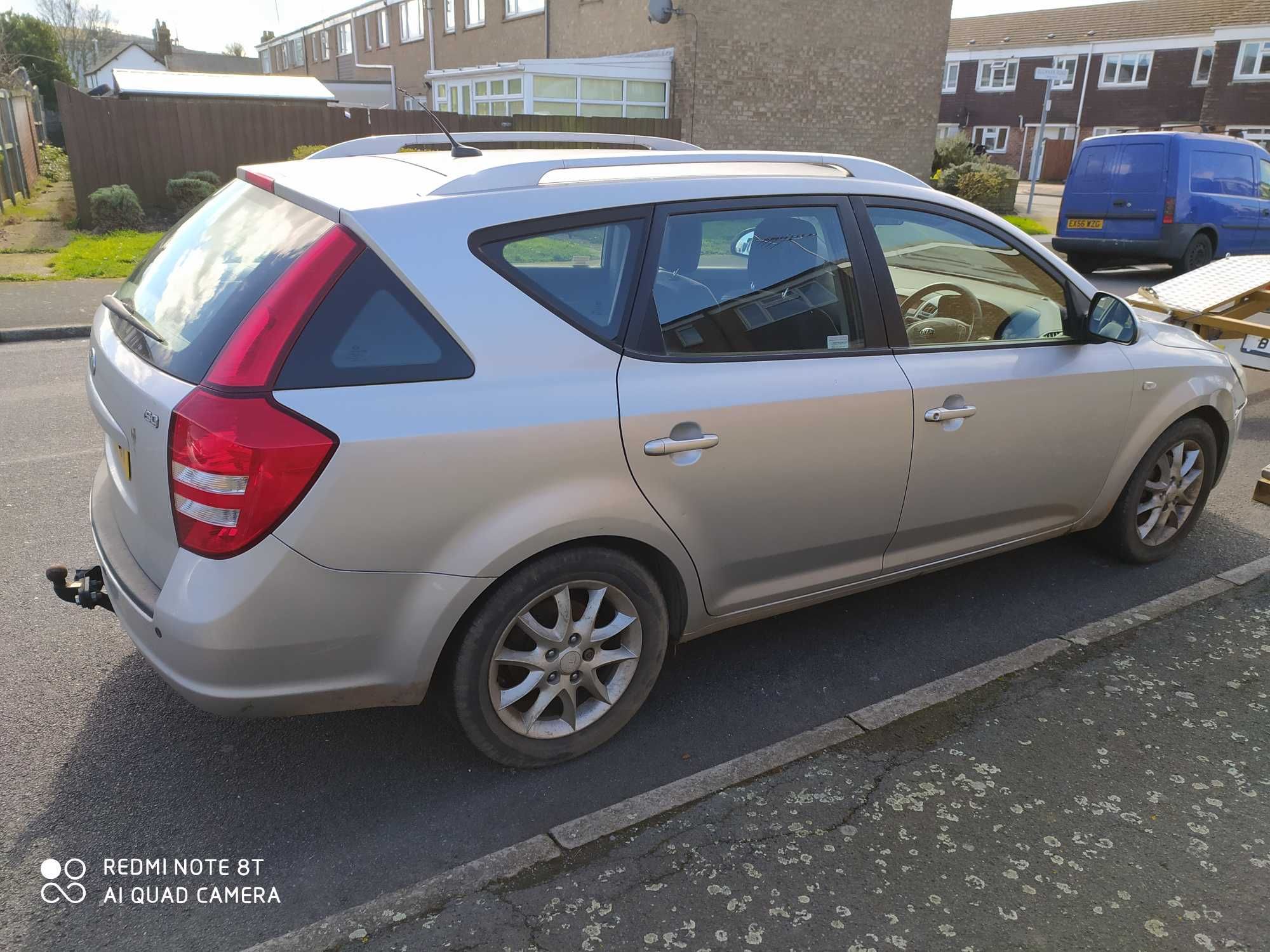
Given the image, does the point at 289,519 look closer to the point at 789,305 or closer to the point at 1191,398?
the point at 789,305

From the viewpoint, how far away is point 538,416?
2.63 m

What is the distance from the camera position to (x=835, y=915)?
2.43 meters

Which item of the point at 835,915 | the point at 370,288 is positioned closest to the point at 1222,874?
the point at 835,915

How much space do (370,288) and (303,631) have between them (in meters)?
0.90

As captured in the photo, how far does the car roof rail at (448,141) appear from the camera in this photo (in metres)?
3.50

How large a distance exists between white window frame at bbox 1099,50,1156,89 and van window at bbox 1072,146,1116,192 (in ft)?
113

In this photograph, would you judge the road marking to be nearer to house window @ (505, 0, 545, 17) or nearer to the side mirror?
the side mirror

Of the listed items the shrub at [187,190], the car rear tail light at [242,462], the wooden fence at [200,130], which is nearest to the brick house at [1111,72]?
the wooden fence at [200,130]

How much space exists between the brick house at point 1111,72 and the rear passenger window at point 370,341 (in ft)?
134

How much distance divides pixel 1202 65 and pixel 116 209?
43.0 metres

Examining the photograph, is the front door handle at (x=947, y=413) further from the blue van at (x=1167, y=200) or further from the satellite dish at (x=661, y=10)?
the satellite dish at (x=661, y=10)

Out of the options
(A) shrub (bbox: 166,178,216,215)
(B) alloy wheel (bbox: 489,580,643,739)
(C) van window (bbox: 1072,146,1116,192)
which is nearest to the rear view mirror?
(B) alloy wheel (bbox: 489,580,643,739)

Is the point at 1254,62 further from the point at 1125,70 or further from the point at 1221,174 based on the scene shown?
the point at 1221,174

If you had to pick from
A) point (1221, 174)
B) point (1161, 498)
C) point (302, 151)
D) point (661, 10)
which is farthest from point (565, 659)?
point (661, 10)
